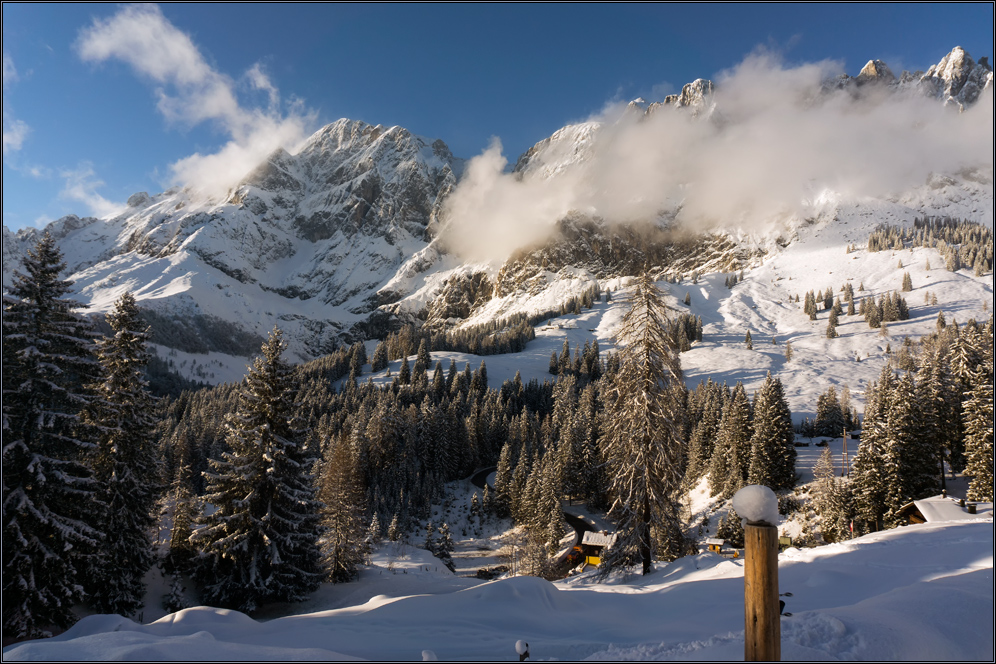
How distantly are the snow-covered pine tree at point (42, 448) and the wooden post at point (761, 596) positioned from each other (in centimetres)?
1603

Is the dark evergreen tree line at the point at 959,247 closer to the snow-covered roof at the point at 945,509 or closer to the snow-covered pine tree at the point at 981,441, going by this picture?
the snow-covered pine tree at the point at 981,441

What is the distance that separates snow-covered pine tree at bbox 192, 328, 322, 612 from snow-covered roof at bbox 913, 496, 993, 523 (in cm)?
3053

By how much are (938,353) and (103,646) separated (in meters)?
58.7

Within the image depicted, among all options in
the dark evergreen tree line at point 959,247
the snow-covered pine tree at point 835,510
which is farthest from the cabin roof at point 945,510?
the dark evergreen tree line at point 959,247

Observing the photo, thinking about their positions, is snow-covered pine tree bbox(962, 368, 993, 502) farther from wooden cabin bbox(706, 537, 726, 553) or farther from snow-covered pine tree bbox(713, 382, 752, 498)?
snow-covered pine tree bbox(713, 382, 752, 498)

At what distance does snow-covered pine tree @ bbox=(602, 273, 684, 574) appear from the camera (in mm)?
15891

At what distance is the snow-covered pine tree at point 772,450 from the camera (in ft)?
135

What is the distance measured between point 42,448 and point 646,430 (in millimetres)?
17928

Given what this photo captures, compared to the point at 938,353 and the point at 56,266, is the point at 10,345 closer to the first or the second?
the point at 56,266

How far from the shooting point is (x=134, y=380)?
57.3 feet

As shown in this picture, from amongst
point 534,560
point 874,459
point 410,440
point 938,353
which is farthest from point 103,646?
point 410,440

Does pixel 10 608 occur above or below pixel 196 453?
above

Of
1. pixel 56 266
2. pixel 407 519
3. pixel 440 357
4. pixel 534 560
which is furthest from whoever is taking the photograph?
pixel 440 357

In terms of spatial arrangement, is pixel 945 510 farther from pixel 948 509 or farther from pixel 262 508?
pixel 262 508
